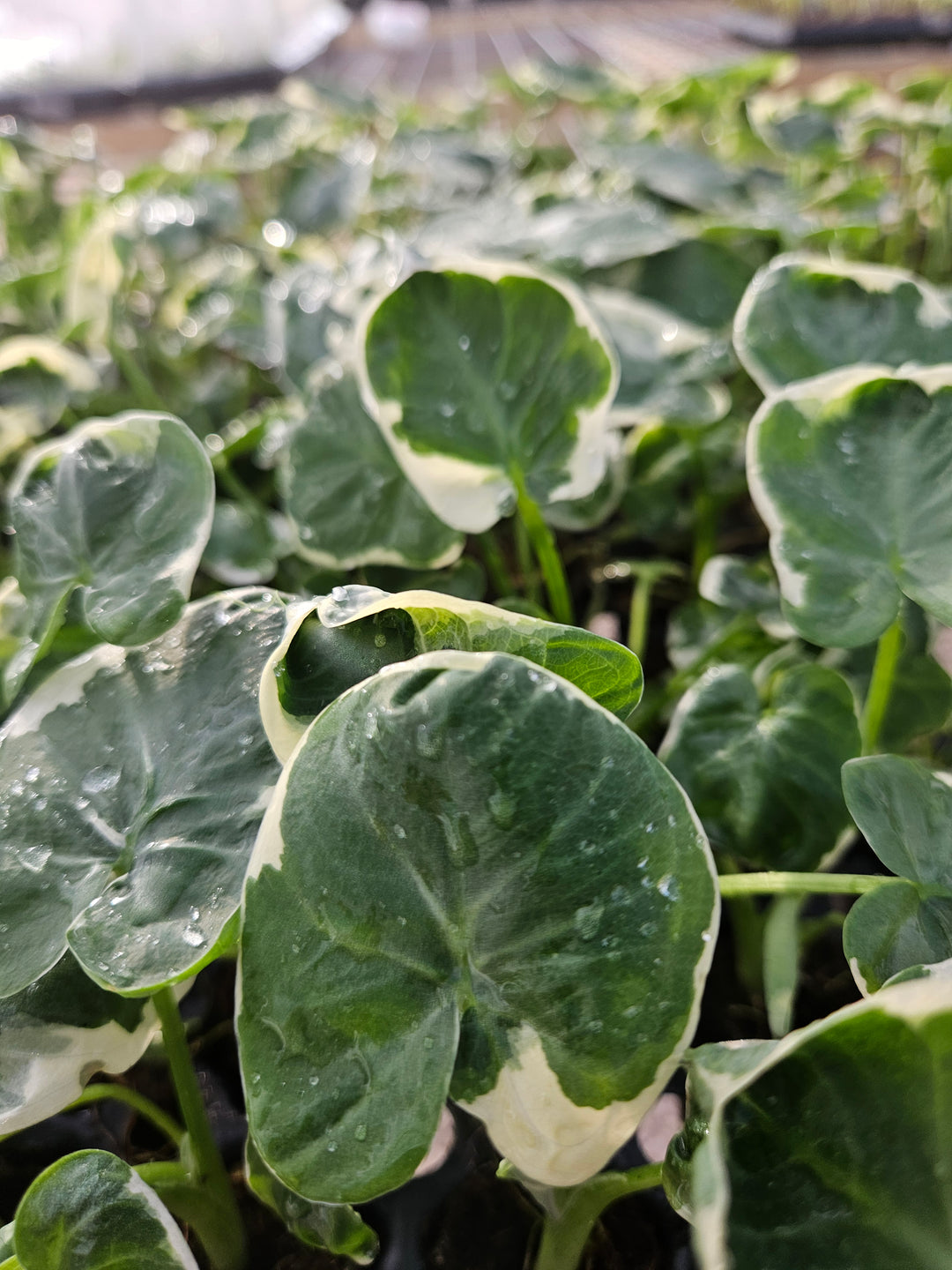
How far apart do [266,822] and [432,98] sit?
2.86m

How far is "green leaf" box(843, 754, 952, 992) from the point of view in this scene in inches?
12.3

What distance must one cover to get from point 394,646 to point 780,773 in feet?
0.75

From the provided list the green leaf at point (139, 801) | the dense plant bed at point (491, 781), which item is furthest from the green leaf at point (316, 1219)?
the green leaf at point (139, 801)

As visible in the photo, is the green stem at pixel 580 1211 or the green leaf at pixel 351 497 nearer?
the green stem at pixel 580 1211

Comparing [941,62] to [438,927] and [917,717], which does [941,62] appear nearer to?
[917,717]

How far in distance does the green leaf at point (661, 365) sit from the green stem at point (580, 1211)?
1.33ft

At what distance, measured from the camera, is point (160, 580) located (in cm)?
38

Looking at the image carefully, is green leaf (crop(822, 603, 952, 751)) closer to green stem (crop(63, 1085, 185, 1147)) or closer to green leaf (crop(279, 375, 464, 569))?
green leaf (crop(279, 375, 464, 569))

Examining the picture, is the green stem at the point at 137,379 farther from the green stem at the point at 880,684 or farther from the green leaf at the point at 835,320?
the green stem at the point at 880,684

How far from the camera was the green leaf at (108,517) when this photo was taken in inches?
15.9

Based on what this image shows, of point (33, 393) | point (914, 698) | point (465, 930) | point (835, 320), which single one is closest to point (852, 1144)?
point (465, 930)

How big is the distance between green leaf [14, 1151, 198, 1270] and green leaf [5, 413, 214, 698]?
0.69ft

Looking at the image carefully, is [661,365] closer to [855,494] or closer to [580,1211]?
[855,494]

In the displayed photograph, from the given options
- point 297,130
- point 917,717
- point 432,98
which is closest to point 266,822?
point 917,717
